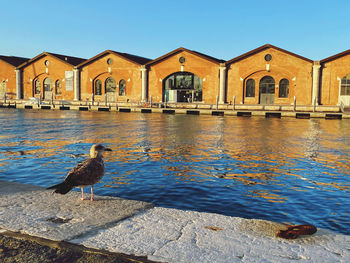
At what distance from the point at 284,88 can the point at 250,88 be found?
12.8 feet

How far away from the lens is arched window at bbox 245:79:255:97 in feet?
136

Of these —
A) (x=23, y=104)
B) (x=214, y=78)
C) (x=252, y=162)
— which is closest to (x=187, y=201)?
(x=252, y=162)

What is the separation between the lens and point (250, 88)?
137 feet

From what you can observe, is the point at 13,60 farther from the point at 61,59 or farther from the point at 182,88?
the point at 182,88

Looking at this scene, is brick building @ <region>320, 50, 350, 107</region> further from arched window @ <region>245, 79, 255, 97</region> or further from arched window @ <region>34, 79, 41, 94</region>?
arched window @ <region>34, 79, 41, 94</region>

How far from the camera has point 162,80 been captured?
45.4 metres

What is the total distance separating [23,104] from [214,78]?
25.5 meters

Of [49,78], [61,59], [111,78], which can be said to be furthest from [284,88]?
[49,78]

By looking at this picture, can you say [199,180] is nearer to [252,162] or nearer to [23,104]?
[252,162]

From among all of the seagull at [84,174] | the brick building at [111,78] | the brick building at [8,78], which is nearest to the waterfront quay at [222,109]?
the brick building at [111,78]

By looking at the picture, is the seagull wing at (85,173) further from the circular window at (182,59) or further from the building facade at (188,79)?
the circular window at (182,59)

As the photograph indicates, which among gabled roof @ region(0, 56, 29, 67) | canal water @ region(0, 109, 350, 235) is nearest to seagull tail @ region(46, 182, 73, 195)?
canal water @ region(0, 109, 350, 235)

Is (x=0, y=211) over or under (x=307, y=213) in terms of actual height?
over

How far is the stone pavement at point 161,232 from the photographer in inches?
129
